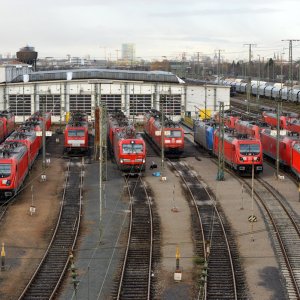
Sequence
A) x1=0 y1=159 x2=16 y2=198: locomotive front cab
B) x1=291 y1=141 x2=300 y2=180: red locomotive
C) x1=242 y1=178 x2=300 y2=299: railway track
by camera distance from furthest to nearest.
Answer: x1=291 y1=141 x2=300 y2=180: red locomotive, x1=0 y1=159 x2=16 y2=198: locomotive front cab, x1=242 y1=178 x2=300 y2=299: railway track

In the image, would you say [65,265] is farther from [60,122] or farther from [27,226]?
[60,122]

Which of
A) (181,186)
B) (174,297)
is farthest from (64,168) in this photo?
(174,297)

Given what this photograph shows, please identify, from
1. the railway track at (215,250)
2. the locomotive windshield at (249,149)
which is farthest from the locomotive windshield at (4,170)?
the locomotive windshield at (249,149)

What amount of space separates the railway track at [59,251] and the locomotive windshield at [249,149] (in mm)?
11929

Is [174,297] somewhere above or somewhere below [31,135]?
below

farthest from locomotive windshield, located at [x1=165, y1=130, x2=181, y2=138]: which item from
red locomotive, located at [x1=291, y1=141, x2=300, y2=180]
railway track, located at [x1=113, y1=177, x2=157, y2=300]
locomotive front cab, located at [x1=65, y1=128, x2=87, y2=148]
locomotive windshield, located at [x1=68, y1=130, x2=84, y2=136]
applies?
railway track, located at [x1=113, y1=177, x2=157, y2=300]

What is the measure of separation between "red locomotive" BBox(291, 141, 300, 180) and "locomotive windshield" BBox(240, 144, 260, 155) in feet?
8.48

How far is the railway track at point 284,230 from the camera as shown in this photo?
74.4 feet

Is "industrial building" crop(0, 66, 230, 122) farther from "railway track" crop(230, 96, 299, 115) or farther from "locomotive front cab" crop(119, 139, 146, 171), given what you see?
"locomotive front cab" crop(119, 139, 146, 171)

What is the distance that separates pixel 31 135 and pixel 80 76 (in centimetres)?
4066

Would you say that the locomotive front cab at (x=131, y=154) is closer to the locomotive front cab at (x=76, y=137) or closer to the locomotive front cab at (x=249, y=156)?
the locomotive front cab at (x=249, y=156)

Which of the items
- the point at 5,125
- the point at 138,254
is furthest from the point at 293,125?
the point at 138,254

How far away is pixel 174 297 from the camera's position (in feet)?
67.8

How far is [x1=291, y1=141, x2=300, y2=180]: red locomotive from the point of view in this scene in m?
40.4
